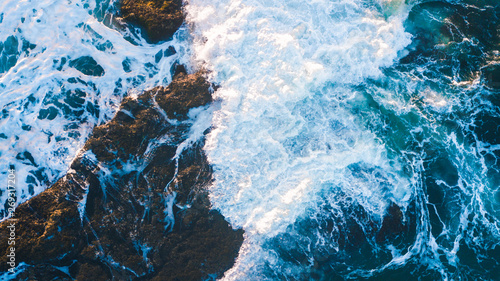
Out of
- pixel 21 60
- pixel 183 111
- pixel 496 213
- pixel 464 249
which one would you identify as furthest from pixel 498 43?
pixel 21 60

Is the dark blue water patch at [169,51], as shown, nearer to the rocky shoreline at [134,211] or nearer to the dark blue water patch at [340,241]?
the rocky shoreline at [134,211]

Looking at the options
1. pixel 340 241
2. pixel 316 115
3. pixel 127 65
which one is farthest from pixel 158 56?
pixel 340 241

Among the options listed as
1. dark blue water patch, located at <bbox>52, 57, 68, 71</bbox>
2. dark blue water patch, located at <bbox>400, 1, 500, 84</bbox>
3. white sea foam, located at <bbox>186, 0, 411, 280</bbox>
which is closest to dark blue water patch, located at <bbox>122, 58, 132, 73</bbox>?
dark blue water patch, located at <bbox>52, 57, 68, 71</bbox>

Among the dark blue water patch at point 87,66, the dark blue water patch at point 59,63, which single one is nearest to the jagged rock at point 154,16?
the dark blue water patch at point 87,66

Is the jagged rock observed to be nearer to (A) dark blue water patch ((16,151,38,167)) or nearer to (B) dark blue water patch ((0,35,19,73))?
(B) dark blue water patch ((0,35,19,73))

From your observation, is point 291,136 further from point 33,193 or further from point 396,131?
point 33,193

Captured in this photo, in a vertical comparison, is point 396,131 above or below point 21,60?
below
